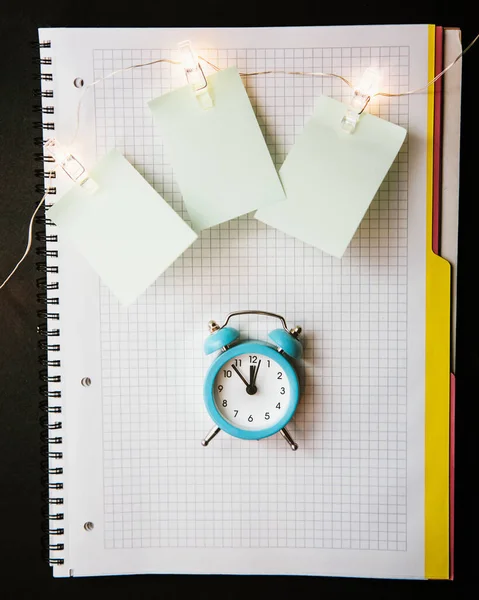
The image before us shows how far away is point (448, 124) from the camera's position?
83 cm

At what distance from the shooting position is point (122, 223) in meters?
0.82

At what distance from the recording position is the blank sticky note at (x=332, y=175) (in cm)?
81

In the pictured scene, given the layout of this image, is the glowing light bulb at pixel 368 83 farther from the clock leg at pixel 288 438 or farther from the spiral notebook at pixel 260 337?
the clock leg at pixel 288 438

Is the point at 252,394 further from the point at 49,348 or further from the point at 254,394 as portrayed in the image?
the point at 49,348

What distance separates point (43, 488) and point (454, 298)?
0.76 metres


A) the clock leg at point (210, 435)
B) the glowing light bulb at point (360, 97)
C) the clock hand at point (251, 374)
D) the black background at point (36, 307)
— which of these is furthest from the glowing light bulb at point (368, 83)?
the clock leg at point (210, 435)

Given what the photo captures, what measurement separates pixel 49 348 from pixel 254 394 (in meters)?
0.34

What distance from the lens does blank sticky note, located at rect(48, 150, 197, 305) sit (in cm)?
82

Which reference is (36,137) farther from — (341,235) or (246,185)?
(341,235)

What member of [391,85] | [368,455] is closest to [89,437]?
[368,455]

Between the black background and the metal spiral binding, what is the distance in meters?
0.02

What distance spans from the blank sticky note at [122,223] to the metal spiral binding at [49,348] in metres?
0.05

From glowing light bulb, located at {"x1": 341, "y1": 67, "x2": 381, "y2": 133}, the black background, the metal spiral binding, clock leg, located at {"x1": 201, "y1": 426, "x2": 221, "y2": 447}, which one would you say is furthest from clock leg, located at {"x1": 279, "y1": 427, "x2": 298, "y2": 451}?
glowing light bulb, located at {"x1": 341, "y1": 67, "x2": 381, "y2": 133}

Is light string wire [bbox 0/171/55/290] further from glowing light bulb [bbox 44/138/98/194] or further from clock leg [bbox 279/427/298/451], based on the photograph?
clock leg [bbox 279/427/298/451]
